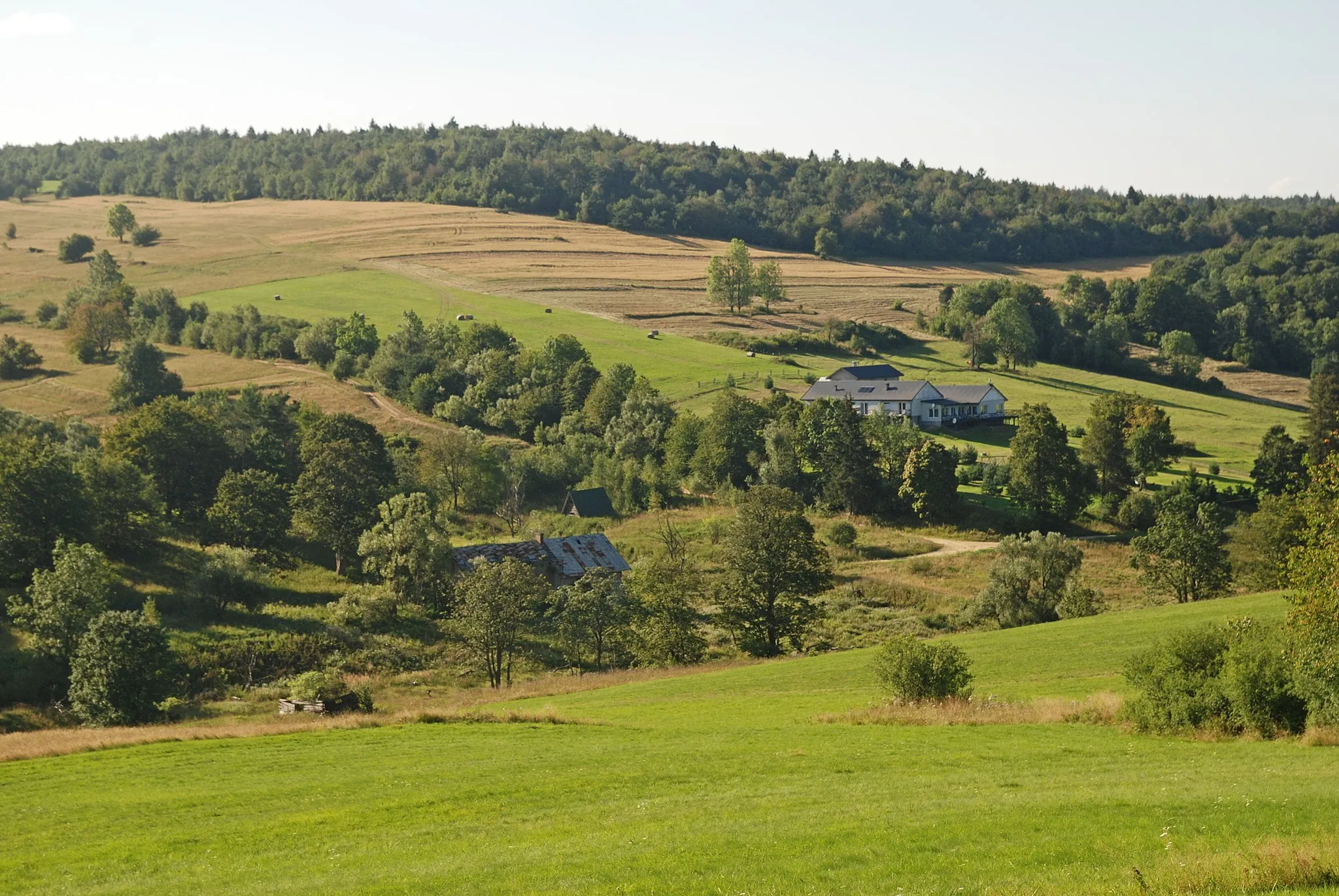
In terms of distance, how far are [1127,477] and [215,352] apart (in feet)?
317

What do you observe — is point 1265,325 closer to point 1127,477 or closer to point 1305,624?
point 1127,477

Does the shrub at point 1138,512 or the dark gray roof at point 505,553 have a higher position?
the shrub at point 1138,512

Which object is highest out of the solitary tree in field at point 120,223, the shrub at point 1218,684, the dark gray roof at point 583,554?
the solitary tree in field at point 120,223

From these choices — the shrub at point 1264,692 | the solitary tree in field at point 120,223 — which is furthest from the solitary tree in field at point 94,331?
the shrub at point 1264,692

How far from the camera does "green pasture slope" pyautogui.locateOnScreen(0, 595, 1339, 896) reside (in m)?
18.1

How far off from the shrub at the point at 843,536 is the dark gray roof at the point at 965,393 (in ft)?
108

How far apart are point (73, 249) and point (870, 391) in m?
120

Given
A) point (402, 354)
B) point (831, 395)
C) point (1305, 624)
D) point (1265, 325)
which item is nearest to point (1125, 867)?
point (1305, 624)

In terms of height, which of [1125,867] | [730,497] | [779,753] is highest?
[1125,867]

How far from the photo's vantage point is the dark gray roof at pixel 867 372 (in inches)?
4651

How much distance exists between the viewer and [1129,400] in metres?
98.5

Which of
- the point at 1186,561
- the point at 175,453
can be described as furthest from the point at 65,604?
the point at 1186,561

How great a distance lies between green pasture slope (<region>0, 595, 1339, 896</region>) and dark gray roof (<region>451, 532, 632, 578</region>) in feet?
119

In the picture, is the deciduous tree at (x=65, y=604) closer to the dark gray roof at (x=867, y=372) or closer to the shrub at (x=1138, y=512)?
the shrub at (x=1138, y=512)
